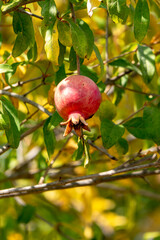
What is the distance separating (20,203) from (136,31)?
58.1 inches

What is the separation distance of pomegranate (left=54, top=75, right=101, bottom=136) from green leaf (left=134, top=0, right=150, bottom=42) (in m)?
0.24

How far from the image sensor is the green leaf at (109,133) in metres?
→ 1.30

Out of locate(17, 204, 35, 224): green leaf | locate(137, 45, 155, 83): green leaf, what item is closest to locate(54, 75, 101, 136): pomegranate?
locate(137, 45, 155, 83): green leaf

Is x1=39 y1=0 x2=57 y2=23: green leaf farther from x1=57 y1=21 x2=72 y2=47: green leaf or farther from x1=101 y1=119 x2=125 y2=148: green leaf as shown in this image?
x1=101 y1=119 x2=125 y2=148: green leaf

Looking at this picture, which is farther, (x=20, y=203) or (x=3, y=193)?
(x=20, y=203)

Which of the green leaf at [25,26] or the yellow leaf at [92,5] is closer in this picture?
the yellow leaf at [92,5]

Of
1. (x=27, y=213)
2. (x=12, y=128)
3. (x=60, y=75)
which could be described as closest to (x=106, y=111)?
(x=60, y=75)

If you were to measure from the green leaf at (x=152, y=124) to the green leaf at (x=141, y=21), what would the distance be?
405 mm

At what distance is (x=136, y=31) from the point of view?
1.14m

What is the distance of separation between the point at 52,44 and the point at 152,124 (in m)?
0.53

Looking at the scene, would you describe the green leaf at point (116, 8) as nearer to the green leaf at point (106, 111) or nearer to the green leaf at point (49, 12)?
the green leaf at point (49, 12)

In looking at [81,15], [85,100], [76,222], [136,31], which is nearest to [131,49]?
[81,15]

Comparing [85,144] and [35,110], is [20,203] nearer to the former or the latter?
[35,110]

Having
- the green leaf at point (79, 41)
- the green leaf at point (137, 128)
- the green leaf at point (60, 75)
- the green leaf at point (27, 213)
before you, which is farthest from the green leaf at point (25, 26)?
the green leaf at point (27, 213)
